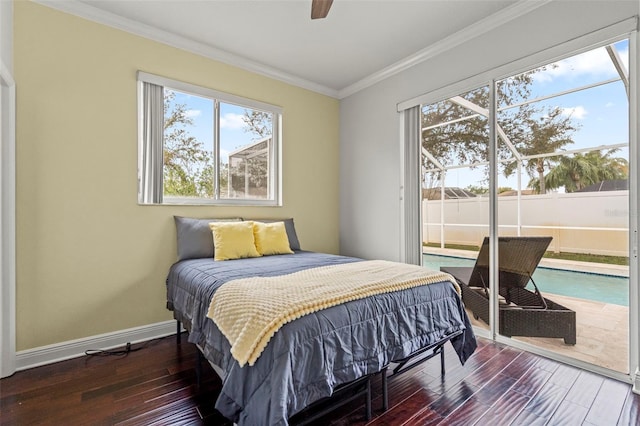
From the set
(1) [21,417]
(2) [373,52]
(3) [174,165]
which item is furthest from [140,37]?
(1) [21,417]

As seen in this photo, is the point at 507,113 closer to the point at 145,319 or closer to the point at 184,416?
the point at 184,416

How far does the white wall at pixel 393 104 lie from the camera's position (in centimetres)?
228

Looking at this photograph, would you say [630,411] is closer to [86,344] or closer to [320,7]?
[320,7]

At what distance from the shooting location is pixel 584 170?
2305mm

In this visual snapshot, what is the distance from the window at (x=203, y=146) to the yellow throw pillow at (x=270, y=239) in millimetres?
510

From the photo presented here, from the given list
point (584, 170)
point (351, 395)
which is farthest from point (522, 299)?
point (351, 395)

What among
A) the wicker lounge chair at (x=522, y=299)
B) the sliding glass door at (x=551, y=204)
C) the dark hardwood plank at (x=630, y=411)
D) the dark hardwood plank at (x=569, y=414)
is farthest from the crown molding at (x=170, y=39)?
the dark hardwood plank at (x=630, y=411)

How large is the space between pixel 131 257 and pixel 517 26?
387 centimetres

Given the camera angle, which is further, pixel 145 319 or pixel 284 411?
pixel 145 319

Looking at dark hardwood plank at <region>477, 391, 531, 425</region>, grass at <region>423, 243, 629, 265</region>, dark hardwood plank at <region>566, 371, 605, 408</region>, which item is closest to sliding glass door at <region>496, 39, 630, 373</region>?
grass at <region>423, 243, 629, 265</region>

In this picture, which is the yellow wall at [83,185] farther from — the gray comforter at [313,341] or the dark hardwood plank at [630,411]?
the dark hardwood plank at [630,411]

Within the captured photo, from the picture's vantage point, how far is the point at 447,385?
201 centimetres

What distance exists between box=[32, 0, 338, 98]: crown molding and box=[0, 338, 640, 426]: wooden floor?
9.22ft

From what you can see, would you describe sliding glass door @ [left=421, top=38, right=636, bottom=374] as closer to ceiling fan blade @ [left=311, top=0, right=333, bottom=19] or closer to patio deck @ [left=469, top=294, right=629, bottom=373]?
patio deck @ [left=469, top=294, right=629, bottom=373]
